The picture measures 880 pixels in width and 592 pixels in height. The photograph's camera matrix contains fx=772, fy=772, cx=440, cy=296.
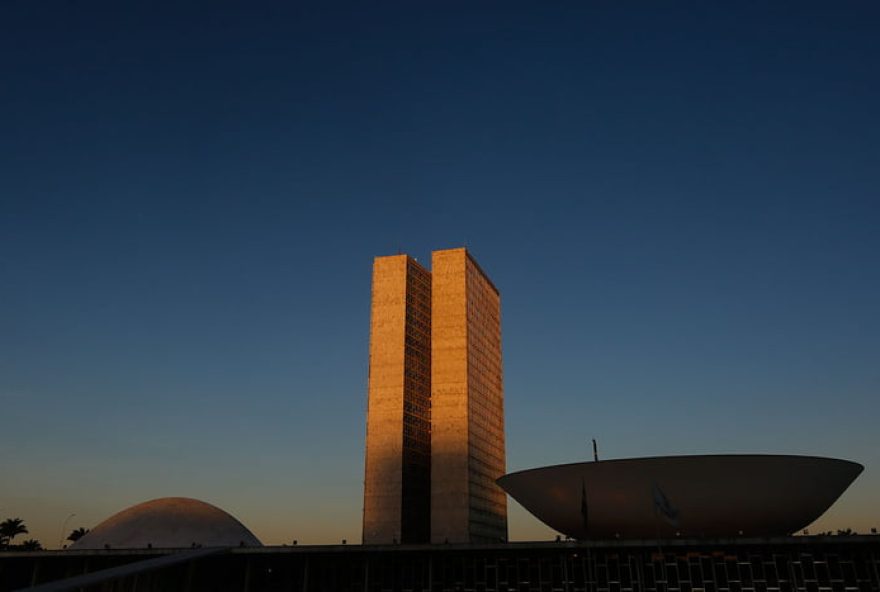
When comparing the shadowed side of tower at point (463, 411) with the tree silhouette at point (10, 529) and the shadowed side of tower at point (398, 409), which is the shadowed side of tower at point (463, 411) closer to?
the shadowed side of tower at point (398, 409)

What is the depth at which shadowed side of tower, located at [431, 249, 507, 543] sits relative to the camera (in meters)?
102

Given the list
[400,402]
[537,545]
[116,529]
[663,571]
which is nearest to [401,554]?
[537,545]

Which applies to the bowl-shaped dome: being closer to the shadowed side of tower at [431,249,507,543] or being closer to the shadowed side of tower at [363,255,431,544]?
the shadowed side of tower at [363,255,431,544]

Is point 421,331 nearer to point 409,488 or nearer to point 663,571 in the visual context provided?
point 409,488

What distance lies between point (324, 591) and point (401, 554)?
6.86 m

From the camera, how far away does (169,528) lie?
76.4 m

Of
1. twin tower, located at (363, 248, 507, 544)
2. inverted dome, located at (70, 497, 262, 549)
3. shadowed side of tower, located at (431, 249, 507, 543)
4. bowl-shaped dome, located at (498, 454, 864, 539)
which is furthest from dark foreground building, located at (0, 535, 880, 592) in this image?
shadowed side of tower, located at (431, 249, 507, 543)

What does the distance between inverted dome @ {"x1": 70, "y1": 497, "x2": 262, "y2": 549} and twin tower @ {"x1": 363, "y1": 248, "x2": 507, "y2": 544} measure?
23.2 meters

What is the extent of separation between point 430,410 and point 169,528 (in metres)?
44.7

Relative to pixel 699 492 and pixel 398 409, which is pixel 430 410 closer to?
pixel 398 409

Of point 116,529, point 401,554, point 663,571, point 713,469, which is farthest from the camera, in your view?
point 116,529

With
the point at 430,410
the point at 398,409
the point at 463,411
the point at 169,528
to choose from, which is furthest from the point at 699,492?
the point at 430,410

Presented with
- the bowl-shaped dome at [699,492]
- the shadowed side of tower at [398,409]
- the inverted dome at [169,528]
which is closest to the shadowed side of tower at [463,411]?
the shadowed side of tower at [398,409]

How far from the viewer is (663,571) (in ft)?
172
